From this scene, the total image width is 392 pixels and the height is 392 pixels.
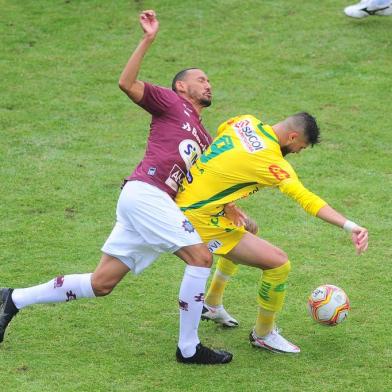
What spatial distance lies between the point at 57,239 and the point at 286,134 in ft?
10.7

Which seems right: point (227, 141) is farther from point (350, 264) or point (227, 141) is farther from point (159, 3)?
point (159, 3)

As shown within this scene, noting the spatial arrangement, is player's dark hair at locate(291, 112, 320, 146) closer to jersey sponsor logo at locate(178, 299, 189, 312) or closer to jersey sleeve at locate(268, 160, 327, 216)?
jersey sleeve at locate(268, 160, 327, 216)

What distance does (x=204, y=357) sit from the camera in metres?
7.27

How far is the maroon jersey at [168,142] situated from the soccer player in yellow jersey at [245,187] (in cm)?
11

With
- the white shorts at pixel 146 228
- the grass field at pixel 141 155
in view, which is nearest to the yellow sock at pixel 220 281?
the grass field at pixel 141 155

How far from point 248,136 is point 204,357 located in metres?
1.66

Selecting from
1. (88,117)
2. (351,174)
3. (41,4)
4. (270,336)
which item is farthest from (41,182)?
(41,4)

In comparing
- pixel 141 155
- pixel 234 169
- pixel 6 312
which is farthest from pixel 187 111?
pixel 141 155

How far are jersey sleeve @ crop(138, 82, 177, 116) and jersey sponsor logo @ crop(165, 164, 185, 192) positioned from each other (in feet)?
1.46

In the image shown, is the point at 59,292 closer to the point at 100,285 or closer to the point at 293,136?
the point at 100,285

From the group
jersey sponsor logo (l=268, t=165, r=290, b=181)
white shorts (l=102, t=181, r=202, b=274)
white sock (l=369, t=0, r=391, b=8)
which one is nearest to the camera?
jersey sponsor logo (l=268, t=165, r=290, b=181)

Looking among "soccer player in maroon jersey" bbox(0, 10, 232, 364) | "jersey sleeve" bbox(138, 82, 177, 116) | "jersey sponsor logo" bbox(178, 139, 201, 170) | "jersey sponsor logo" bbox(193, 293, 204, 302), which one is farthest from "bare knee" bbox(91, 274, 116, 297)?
"jersey sleeve" bbox(138, 82, 177, 116)

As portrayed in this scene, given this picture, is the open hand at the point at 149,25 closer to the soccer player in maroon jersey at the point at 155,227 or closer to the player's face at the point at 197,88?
the soccer player in maroon jersey at the point at 155,227

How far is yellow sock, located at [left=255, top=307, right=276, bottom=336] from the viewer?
7.53m
